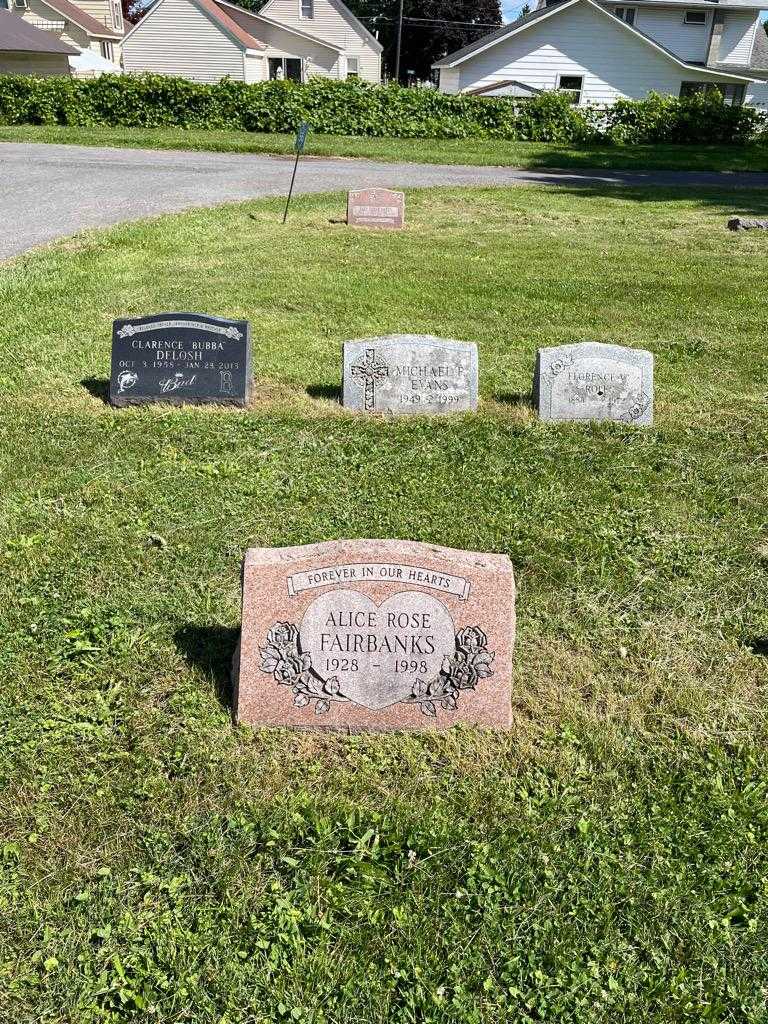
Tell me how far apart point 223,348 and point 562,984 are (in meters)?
5.72

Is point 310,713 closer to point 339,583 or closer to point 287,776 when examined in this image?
point 287,776

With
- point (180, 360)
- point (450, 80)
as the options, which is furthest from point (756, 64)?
point (180, 360)

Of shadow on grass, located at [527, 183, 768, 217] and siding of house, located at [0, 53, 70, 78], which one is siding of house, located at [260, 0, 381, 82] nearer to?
siding of house, located at [0, 53, 70, 78]

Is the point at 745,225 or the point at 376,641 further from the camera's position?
the point at 745,225

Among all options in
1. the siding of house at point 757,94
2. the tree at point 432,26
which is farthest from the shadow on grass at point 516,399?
the tree at point 432,26

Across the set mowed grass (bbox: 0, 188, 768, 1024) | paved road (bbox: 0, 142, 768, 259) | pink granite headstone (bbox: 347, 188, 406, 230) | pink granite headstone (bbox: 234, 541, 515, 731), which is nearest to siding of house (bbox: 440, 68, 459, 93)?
paved road (bbox: 0, 142, 768, 259)

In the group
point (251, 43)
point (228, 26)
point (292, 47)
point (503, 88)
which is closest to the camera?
point (503, 88)

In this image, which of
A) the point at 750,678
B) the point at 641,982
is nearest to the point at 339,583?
the point at 641,982

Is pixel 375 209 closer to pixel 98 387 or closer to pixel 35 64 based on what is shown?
pixel 98 387

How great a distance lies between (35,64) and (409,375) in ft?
138

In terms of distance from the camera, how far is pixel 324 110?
28891 millimetres

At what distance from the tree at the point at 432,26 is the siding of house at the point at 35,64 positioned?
31.6m

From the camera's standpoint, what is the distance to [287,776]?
379 cm

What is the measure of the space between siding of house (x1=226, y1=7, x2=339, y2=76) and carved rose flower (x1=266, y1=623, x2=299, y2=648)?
161 feet
